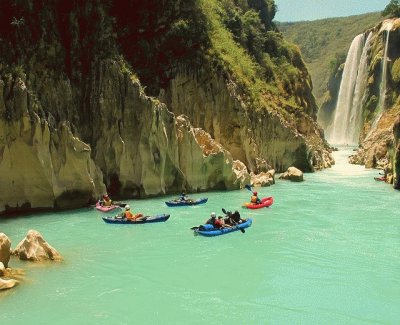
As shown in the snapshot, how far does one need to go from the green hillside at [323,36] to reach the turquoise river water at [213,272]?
12762cm

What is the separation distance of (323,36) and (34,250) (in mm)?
170752

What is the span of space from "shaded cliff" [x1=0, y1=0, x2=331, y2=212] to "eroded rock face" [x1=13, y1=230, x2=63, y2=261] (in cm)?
945

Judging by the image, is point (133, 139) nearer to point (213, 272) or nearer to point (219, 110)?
point (219, 110)

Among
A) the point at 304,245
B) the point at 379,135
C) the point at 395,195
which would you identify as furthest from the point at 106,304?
the point at 379,135

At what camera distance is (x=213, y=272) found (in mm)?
17406

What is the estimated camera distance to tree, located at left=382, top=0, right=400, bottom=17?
319 feet

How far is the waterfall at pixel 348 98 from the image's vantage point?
101 metres

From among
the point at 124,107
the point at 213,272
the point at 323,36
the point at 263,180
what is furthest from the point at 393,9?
the point at 213,272

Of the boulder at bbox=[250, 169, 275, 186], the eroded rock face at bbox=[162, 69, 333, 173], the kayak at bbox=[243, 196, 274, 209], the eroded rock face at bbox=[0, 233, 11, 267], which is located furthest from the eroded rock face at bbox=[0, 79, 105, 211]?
the boulder at bbox=[250, 169, 275, 186]

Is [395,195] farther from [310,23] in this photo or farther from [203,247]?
[310,23]

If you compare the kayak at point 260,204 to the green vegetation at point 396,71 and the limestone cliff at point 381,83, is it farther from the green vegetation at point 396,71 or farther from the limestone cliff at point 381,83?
the green vegetation at point 396,71

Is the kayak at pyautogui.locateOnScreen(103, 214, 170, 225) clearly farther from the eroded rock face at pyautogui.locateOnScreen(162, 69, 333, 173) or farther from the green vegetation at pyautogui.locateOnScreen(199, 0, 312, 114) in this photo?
the green vegetation at pyautogui.locateOnScreen(199, 0, 312, 114)

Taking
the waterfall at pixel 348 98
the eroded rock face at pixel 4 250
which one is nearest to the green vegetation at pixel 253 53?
the waterfall at pixel 348 98

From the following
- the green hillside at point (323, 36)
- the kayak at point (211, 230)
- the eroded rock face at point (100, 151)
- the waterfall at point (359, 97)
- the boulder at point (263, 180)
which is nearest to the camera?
the kayak at point (211, 230)
